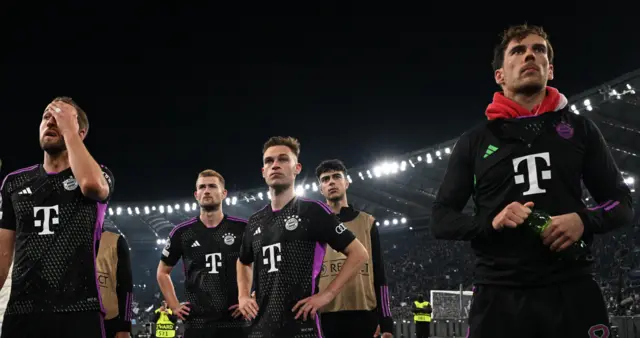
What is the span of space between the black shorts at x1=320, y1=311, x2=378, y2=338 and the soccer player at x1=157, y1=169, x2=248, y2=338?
0.91 metres

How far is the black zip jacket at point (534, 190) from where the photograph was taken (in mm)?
2928

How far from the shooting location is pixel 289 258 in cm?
468

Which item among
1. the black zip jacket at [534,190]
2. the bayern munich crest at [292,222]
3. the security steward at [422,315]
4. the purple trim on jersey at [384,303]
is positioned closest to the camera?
the black zip jacket at [534,190]

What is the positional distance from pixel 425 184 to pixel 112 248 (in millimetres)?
24385

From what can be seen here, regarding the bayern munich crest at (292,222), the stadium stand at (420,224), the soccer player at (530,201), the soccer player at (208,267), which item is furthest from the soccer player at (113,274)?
Answer: the stadium stand at (420,224)

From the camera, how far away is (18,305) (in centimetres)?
351

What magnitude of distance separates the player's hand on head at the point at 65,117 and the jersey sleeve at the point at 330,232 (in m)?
2.03

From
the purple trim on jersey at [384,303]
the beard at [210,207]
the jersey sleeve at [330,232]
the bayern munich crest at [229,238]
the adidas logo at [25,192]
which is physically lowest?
the purple trim on jersey at [384,303]

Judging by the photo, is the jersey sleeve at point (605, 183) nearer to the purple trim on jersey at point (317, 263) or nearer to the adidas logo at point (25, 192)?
the purple trim on jersey at point (317, 263)

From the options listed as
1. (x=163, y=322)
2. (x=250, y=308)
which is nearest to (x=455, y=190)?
(x=250, y=308)

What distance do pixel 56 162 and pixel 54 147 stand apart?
0.12 metres

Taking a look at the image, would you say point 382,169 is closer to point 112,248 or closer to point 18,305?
point 112,248

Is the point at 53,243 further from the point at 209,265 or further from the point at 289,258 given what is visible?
the point at 209,265

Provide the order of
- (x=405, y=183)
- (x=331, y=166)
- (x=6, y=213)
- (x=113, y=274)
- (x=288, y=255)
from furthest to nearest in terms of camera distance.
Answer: (x=405, y=183)
(x=113, y=274)
(x=331, y=166)
(x=288, y=255)
(x=6, y=213)
